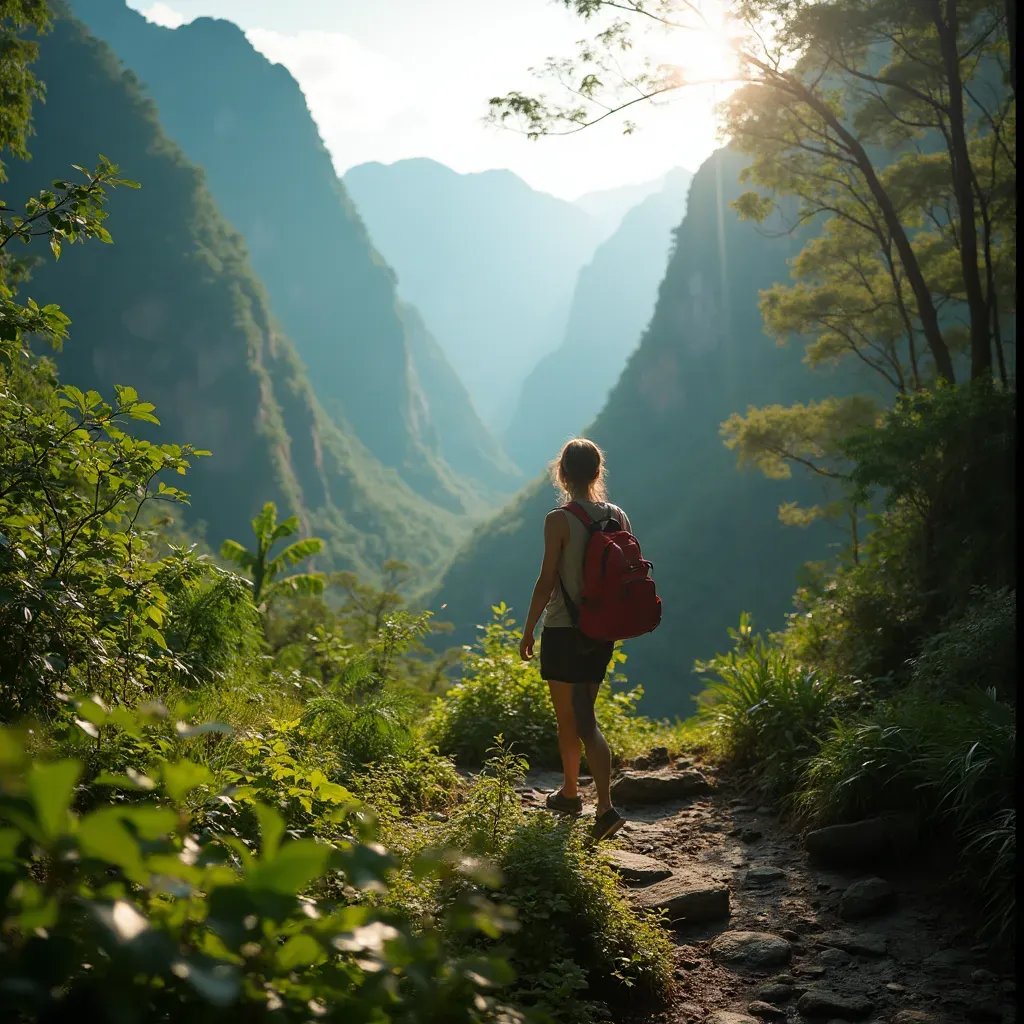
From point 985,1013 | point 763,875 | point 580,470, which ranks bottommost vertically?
point 985,1013

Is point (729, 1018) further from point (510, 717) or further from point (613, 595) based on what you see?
point (510, 717)

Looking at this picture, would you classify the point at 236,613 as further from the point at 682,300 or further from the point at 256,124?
the point at 256,124

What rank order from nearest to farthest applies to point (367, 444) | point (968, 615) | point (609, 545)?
point (609, 545) → point (968, 615) → point (367, 444)

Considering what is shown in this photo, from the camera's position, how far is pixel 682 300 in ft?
274

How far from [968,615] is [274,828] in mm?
5594

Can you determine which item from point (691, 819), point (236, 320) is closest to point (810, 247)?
point (691, 819)

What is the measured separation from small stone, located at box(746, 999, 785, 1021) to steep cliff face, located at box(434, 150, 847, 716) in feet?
172

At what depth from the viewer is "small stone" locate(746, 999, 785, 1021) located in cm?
284

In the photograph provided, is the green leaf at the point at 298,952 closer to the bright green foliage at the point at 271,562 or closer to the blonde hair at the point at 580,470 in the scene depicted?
the blonde hair at the point at 580,470

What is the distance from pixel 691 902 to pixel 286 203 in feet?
570

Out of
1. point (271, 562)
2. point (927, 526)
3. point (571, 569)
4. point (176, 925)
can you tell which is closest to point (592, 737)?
point (571, 569)

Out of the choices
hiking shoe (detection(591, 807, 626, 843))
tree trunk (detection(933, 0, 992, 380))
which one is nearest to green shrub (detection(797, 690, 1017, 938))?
hiking shoe (detection(591, 807, 626, 843))

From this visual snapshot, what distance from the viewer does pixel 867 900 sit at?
11.3 feet

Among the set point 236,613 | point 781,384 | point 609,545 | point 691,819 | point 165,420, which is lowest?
point 691,819
